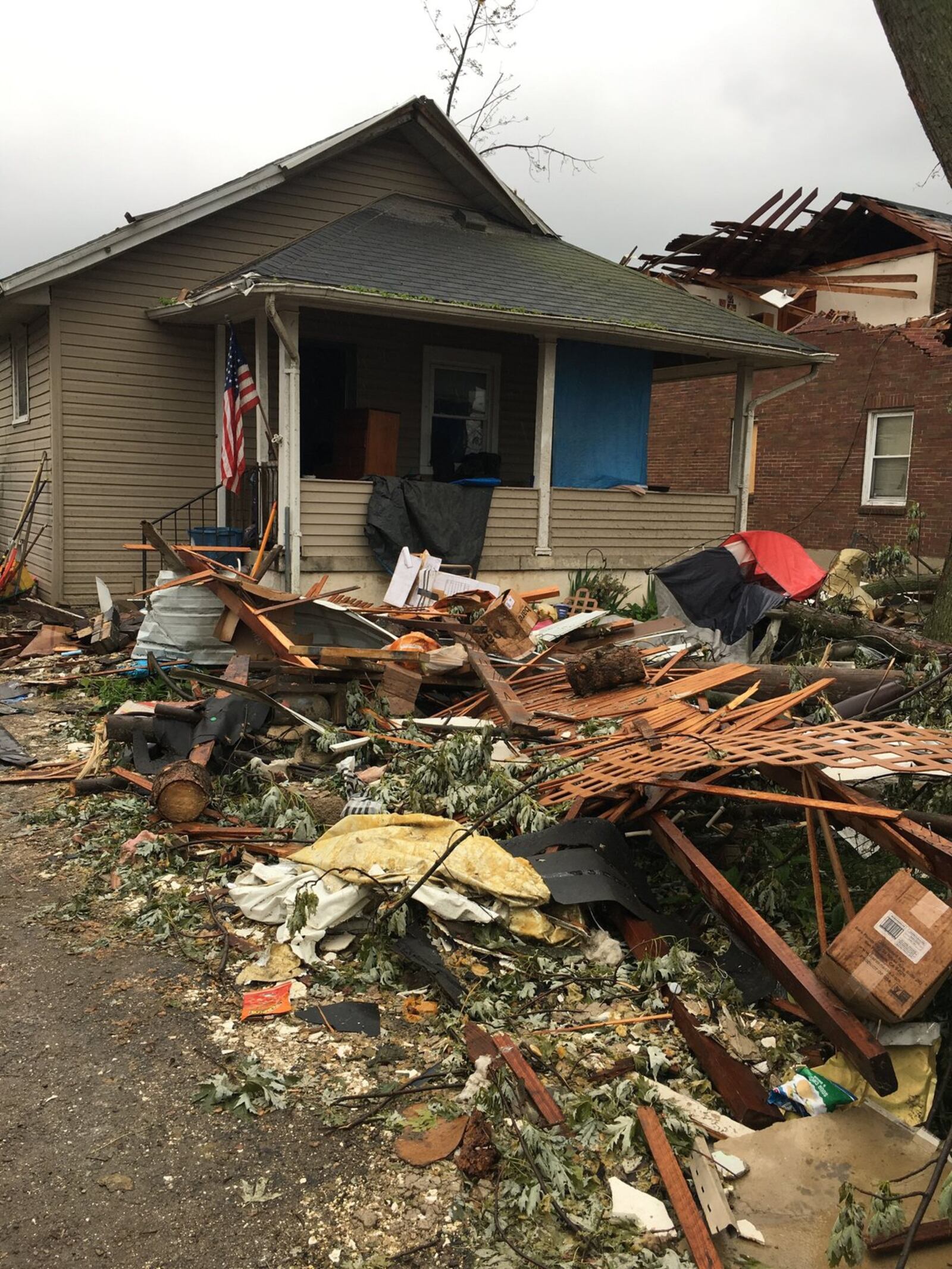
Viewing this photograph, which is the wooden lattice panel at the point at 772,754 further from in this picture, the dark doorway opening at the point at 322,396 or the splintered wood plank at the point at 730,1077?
the dark doorway opening at the point at 322,396

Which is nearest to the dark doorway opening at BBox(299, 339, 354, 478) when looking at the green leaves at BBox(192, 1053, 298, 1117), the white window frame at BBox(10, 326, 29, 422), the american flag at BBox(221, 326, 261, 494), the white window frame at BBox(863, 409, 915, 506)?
the american flag at BBox(221, 326, 261, 494)

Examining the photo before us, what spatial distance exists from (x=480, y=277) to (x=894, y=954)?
10170 millimetres

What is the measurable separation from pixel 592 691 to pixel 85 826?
3.27 meters

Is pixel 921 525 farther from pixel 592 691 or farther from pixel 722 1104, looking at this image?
pixel 722 1104

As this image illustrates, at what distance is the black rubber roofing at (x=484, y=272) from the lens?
10.8 meters

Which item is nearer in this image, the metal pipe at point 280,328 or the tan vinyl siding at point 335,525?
the metal pipe at point 280,328

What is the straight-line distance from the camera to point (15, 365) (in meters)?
13.7

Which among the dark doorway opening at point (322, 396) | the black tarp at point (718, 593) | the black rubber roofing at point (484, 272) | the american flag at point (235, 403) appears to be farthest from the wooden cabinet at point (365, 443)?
the black tarp at point (718, 593)

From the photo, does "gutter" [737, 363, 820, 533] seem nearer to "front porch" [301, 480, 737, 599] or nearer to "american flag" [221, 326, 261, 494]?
"front porch" [301, 480, 737, 599]

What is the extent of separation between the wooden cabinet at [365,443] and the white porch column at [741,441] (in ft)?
15.4

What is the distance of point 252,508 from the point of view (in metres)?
12.1

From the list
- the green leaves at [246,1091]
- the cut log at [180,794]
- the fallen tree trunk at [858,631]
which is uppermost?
the fallen tree trunk at [858,631]

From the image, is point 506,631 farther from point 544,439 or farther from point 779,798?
point 779,798

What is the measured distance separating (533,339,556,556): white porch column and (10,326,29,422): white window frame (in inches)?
256
